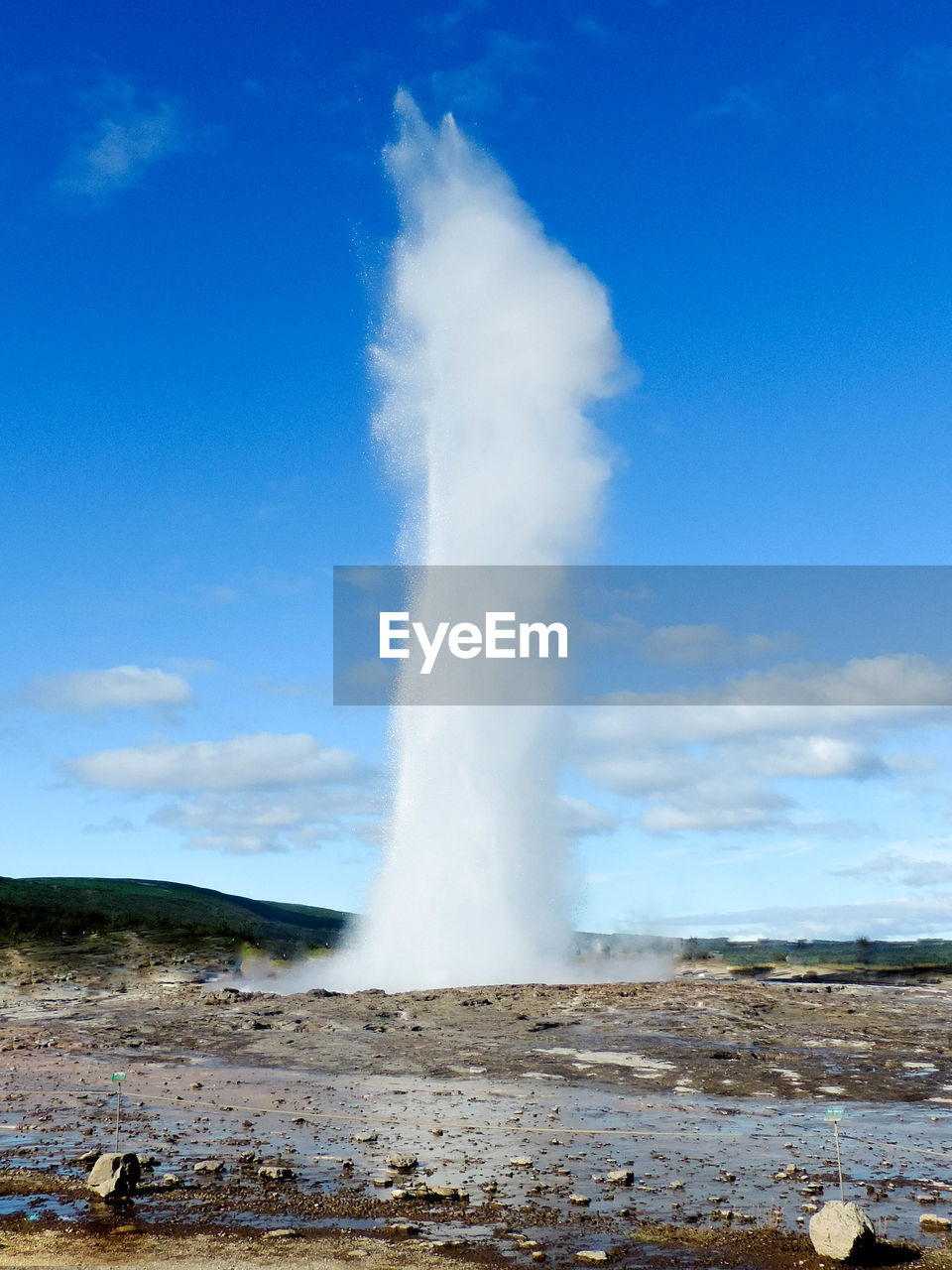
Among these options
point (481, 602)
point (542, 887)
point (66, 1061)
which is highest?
point (481, 602)

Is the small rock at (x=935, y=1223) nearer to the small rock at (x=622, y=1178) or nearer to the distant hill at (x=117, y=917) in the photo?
the small rock at (x=622, y=1178)

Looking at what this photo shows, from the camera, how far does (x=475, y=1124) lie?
66.5 ft

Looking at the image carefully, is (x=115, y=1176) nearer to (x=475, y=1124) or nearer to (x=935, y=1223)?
(x=475, y=1124)

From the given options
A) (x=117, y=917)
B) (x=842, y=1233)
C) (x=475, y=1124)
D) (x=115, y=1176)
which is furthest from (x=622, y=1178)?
(x=117, y=917)

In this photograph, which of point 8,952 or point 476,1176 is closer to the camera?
point 476,1176

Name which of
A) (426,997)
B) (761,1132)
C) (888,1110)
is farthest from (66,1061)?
(888,1110)

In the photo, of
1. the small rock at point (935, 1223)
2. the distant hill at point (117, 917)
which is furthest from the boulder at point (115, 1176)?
the distant hill at point (117, 917)

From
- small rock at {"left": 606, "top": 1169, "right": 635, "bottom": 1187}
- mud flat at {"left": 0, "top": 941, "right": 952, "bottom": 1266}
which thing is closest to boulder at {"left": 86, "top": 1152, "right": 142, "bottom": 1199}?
mud flat at {"left": 0, "top": 941, "right": 952, "bottom": 1266}

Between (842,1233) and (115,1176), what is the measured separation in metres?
10.4

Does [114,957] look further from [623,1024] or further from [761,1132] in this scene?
[761,1132]

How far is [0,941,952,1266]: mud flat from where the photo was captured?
1380cm

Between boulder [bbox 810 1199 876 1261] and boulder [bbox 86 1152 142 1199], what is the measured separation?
9.92 m

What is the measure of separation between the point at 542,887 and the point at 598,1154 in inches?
1221

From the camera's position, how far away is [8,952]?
50000 mm
